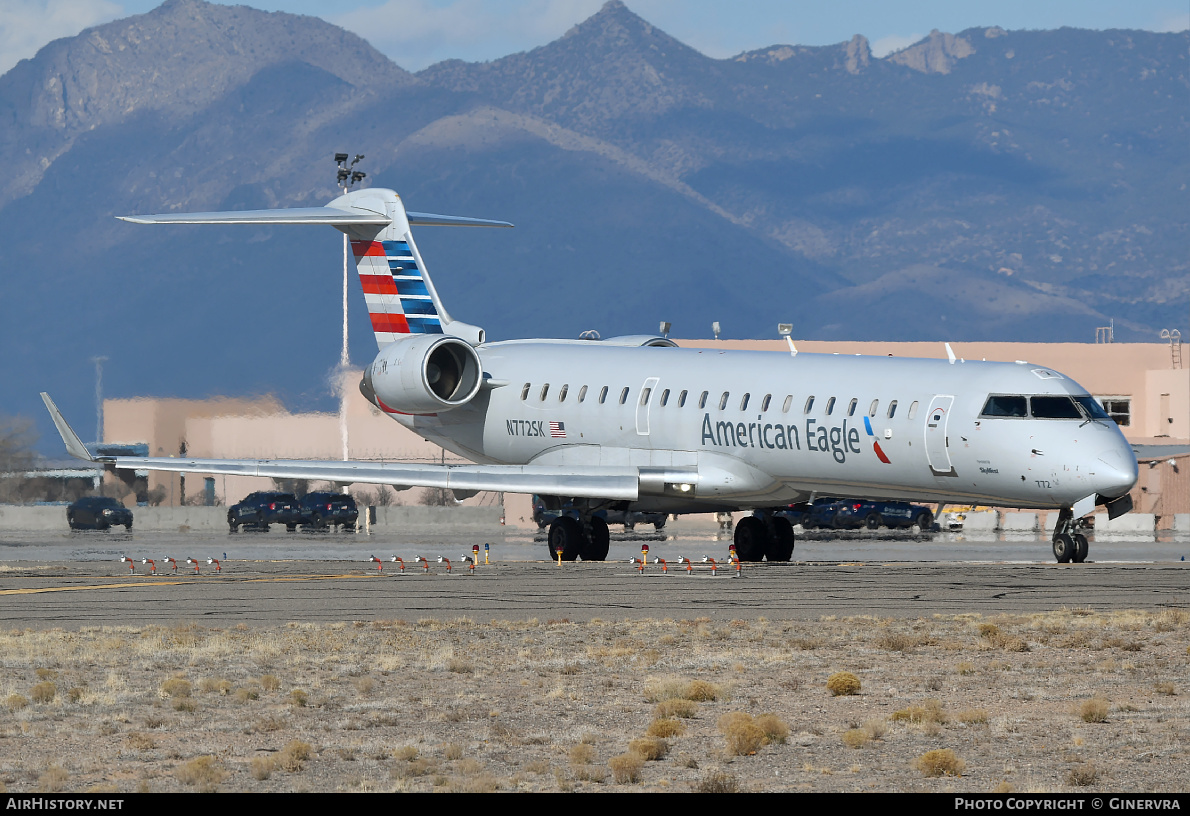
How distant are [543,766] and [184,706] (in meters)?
3.44

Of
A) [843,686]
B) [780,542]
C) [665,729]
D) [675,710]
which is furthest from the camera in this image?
[780,542]

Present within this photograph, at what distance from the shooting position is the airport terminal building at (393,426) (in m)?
49.9

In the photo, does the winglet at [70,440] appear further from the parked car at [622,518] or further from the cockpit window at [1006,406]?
the parked car at [622,518]

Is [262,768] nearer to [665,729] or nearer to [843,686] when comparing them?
[665,729]

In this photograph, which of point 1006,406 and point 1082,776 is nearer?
point 1082,776

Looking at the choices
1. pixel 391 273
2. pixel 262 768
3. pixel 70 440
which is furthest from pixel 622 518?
pixel 262 768

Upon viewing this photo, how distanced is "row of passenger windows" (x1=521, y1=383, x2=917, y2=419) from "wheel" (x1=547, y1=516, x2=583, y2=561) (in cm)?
242

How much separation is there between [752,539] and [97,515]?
3070 cm

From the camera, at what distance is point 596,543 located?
31.9 meters

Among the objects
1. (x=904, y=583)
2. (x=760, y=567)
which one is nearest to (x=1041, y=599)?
(x=904, y=583)

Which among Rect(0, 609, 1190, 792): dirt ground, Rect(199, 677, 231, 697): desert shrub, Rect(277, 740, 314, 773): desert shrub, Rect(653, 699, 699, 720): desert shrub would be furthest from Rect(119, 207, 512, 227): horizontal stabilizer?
Rect(277, 740, 314, 773): desert shrub

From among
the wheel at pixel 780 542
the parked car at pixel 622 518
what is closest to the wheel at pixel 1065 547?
the wheel at pixel 780 542

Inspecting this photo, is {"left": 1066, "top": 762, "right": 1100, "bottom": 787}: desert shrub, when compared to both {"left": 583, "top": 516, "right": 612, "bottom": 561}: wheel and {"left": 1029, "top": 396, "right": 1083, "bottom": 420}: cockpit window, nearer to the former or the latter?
{"left": 1029, "top": 396, "right": 1083, "bottom": 420}: cockpit window
